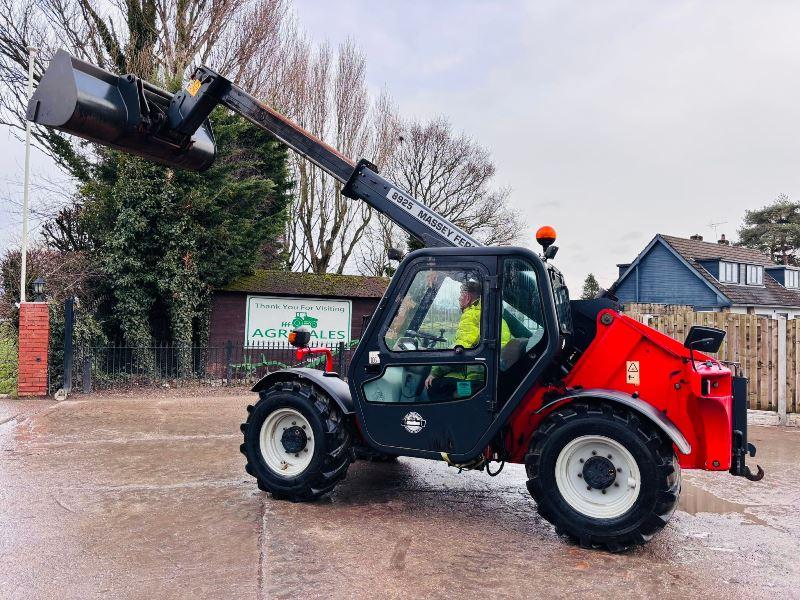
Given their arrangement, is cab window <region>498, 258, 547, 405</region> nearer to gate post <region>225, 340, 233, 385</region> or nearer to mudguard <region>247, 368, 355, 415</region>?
mudguard <region>247, 368, 355, 415</region>

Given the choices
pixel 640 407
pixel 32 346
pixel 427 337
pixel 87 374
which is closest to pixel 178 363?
pixel 87 374

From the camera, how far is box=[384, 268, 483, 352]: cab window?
15.6ft

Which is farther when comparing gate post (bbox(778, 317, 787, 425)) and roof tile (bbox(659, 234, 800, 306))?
roof tile (bbox(659, 234, 800, 306))

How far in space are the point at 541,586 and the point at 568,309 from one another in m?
2.19

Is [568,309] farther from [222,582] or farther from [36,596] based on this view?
[36,596]

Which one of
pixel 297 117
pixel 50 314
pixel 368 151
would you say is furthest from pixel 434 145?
pixel 50 314

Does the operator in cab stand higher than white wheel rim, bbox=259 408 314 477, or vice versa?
the operator in cab

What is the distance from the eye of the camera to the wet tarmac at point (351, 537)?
12.1 feet

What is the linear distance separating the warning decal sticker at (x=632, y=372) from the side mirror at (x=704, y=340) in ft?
1.22

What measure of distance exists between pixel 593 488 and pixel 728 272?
108 ft

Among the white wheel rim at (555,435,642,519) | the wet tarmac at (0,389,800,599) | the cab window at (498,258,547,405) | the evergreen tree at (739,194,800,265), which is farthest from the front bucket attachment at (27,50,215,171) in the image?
the evergreen tree at (739,194,800,265)

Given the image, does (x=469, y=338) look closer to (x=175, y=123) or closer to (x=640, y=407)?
(x=640, y=407)

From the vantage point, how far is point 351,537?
446 centimetres

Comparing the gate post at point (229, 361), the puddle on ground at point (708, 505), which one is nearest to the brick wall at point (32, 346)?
the gate post at point (229, 361)
